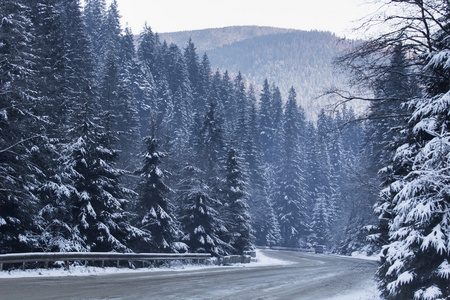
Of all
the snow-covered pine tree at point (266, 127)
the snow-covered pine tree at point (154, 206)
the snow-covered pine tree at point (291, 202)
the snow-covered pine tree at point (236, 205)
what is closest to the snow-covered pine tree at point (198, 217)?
the snow-covered pine tree at point (236, 205)

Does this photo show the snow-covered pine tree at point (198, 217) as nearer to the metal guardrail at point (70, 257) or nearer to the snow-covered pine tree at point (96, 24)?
the metal guardrail at point (70, 257)

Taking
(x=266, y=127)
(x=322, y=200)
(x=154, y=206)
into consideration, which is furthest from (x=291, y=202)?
(x=154, y=206)

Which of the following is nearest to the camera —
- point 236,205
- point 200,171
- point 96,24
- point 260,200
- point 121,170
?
point 121,170

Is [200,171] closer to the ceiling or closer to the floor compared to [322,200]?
closer to the ceiling

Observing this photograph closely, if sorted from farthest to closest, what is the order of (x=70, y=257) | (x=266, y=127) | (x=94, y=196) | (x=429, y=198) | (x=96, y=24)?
(x=96, y=24) → (x=266, y=127) → (x=94, y=196) → (x=70, y=257) → (x=429, y=198)

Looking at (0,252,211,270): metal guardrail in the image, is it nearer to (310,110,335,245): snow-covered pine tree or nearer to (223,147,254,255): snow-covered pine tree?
(223,147,254,255): snow-covered pine tree

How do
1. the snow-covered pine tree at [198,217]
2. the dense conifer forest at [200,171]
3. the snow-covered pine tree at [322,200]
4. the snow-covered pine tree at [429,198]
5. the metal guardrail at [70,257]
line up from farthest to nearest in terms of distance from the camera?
the snow-covered pine tree at [322,200]
the snow-covered pine tree at [198,217]
the metal guardrail at [70,257]
the dense conifer forest at [200,171]
the snow-covered pine tree at [429,198]

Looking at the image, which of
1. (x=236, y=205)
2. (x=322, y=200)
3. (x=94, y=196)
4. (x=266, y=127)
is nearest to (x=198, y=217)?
(x=236, y=205)

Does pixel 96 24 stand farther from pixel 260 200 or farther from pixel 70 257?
pixel 70 257

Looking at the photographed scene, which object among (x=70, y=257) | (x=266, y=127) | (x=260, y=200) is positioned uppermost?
(x=266, y=127)

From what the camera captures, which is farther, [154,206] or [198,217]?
[198,217]

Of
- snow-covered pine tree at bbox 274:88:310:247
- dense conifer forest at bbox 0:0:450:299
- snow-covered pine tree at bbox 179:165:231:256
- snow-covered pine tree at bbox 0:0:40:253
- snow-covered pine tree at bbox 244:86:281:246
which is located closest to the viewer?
dense conifer forest at bbox 0:0:450:299

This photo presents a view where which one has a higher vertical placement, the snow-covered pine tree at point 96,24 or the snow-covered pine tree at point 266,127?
the snow-covered pine tree at point 96,24

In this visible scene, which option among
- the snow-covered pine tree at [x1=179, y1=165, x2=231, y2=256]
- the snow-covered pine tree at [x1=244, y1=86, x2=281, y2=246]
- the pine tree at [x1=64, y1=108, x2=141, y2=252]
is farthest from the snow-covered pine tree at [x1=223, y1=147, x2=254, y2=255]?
the snow-covered pine tree at [x1=244, y1=86, x2=281, y2=246]
